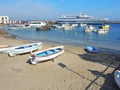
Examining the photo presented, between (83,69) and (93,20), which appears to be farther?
(93,20)

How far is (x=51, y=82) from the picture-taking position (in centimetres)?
1219

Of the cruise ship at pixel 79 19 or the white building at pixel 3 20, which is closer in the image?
the cruise ship at pixel 79 19

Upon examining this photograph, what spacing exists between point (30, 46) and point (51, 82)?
1102cm

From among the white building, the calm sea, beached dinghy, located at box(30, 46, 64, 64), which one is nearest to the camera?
beached dinghy, located at box(30, 46, 64, 64)

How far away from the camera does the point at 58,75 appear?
44.5 ft

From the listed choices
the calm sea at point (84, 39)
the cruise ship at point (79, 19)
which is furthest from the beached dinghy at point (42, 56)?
the cruise ship at point (79, 19)

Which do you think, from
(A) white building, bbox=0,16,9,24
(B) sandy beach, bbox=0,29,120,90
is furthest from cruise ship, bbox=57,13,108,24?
(B) sandy beach, bbox=0,29,120,90

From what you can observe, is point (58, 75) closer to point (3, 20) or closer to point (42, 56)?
point (42, 56)

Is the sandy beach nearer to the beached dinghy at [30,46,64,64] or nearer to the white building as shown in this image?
the beached dinghy at [30,46,64,64]

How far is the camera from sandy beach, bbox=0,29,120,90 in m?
11.5

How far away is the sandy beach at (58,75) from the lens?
11.5 m

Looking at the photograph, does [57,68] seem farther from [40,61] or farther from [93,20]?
[93,20]

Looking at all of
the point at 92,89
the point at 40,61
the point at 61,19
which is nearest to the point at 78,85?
the point at 92,89

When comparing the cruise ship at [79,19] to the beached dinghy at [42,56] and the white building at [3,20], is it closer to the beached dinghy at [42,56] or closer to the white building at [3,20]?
the white building at [3,20]
